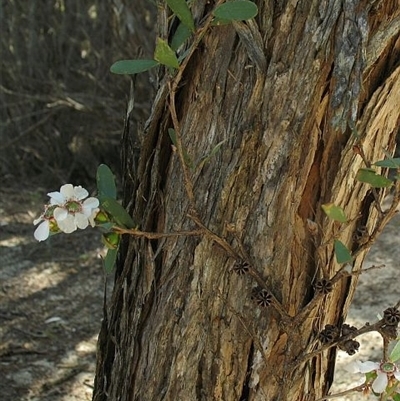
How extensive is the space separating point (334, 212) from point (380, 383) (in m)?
0.27

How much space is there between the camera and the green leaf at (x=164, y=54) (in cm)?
94

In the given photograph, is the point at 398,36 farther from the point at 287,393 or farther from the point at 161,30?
the point at 287,393

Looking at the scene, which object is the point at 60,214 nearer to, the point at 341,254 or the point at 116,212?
the point at 116,212

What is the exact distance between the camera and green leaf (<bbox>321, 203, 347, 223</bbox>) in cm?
101

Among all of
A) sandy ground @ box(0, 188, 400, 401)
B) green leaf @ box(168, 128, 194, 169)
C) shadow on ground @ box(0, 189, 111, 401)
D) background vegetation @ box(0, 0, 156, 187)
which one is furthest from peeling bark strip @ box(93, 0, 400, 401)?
background vegetation @ box(0, 0, 156, 187)

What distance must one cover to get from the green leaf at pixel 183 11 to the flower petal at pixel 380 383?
1.74 feet

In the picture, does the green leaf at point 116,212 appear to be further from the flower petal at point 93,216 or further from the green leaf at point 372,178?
the green leaf at point 372,178

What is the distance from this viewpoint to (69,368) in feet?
9.30

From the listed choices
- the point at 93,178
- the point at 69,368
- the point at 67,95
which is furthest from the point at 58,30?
the point at 69,368

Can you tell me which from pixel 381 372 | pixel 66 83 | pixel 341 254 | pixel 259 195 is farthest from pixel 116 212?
pixel 66 83

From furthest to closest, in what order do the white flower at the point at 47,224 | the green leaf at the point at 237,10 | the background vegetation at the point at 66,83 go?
1. the background vegetation at the point at 66,83
2. the white flower at the point at 47,224
3. the green leaf at the point at 237,10

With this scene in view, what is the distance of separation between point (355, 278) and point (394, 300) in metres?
1.94

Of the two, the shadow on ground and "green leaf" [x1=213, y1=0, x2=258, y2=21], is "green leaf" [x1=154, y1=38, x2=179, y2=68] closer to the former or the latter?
"green leaf" [x1=213, y1=0, x2=258, y2=21]

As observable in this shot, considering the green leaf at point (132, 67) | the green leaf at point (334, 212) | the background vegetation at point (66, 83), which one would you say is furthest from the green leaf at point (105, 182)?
the background vegetation at point (66, 83)
